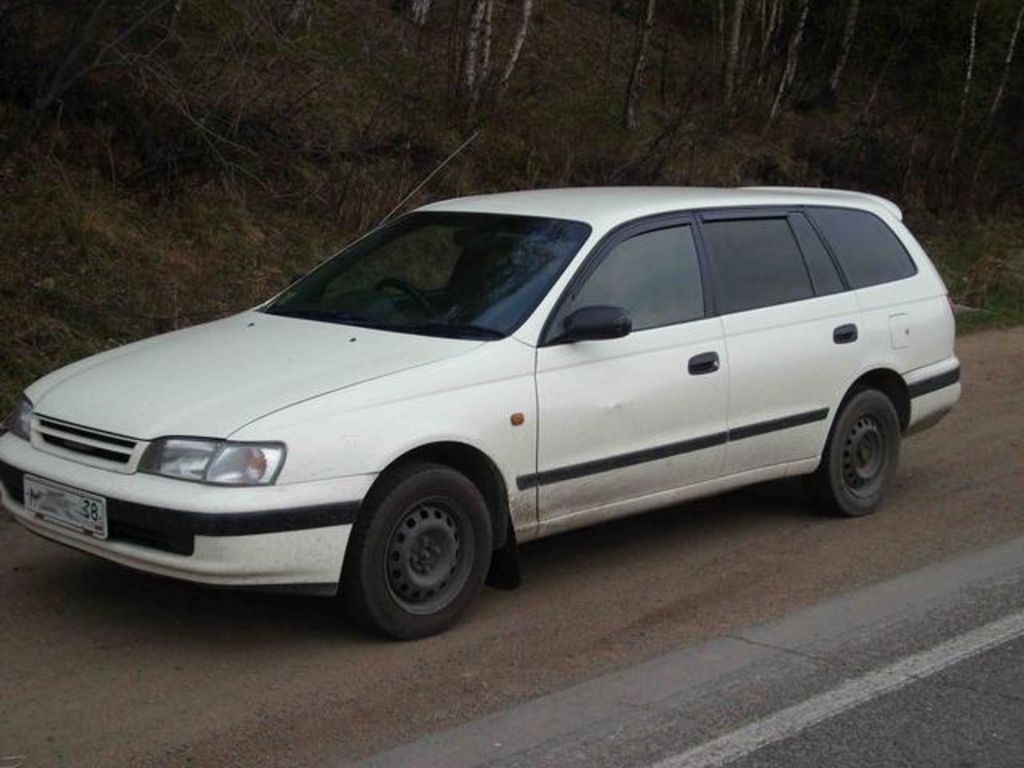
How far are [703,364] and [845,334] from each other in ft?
3.66

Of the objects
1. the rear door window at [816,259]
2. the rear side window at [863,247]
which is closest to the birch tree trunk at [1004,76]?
the rear side window at [863,247]

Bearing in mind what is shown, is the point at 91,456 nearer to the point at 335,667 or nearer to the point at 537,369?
the point at 335,667

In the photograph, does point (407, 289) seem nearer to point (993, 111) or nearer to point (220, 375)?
point (220, 375)

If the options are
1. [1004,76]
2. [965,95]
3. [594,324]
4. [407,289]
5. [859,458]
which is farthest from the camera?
[1004,76]

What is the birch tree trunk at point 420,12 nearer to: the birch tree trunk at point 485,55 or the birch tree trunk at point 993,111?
the birch tree trunk at point 485,55

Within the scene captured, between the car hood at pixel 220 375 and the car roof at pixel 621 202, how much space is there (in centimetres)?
107

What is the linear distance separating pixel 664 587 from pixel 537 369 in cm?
119

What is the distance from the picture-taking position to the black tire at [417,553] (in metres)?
5.17

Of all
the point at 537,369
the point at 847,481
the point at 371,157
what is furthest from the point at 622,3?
the point at 537,369

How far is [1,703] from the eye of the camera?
4730 mm

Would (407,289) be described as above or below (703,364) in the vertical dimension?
above

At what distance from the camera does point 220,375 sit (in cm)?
539

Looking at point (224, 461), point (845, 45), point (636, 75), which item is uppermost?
point (845, 45)

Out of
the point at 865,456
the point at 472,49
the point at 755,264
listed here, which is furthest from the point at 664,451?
the point at 472,49
